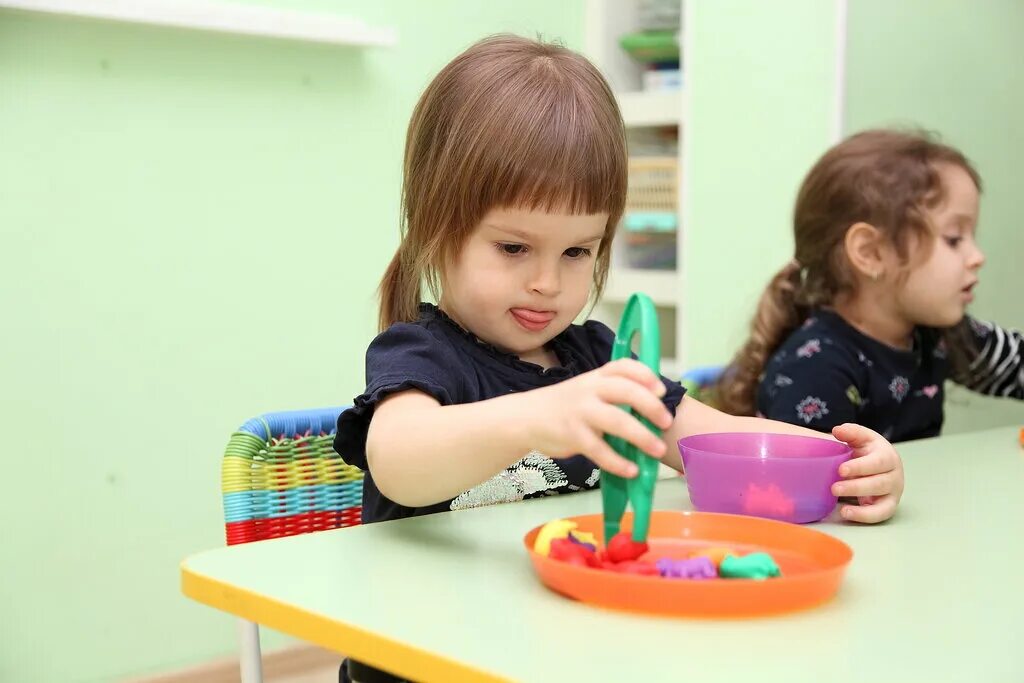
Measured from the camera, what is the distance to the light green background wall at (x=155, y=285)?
1.66m

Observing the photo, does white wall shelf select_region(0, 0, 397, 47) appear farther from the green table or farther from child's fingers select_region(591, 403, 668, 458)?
child's fingers select_region(591, 403, 668, 458)

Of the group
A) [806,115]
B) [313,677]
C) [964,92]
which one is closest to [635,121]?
[806,115]

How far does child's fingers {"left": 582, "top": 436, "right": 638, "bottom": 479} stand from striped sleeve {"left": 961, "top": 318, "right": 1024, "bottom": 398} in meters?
1.12

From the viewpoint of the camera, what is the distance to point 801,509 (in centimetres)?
81

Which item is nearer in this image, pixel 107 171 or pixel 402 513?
pixel 402 513

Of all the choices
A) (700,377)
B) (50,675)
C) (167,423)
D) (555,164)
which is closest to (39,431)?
(167,423)

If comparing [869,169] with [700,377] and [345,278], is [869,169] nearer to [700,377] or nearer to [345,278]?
[700,377]

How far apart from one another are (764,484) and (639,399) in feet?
0.75

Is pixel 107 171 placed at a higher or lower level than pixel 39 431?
higher

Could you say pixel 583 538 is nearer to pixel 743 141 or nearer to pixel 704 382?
pixel 704 382

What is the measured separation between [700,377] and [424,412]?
2.43ft

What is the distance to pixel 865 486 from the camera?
806mm

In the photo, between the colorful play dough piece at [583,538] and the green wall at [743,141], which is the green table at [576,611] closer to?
the colorful play dough piece at [583,538]

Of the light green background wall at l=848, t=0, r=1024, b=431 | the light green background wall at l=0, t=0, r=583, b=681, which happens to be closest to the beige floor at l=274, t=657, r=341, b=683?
the light green background wall at l=0, t=0, r=583, b=681
